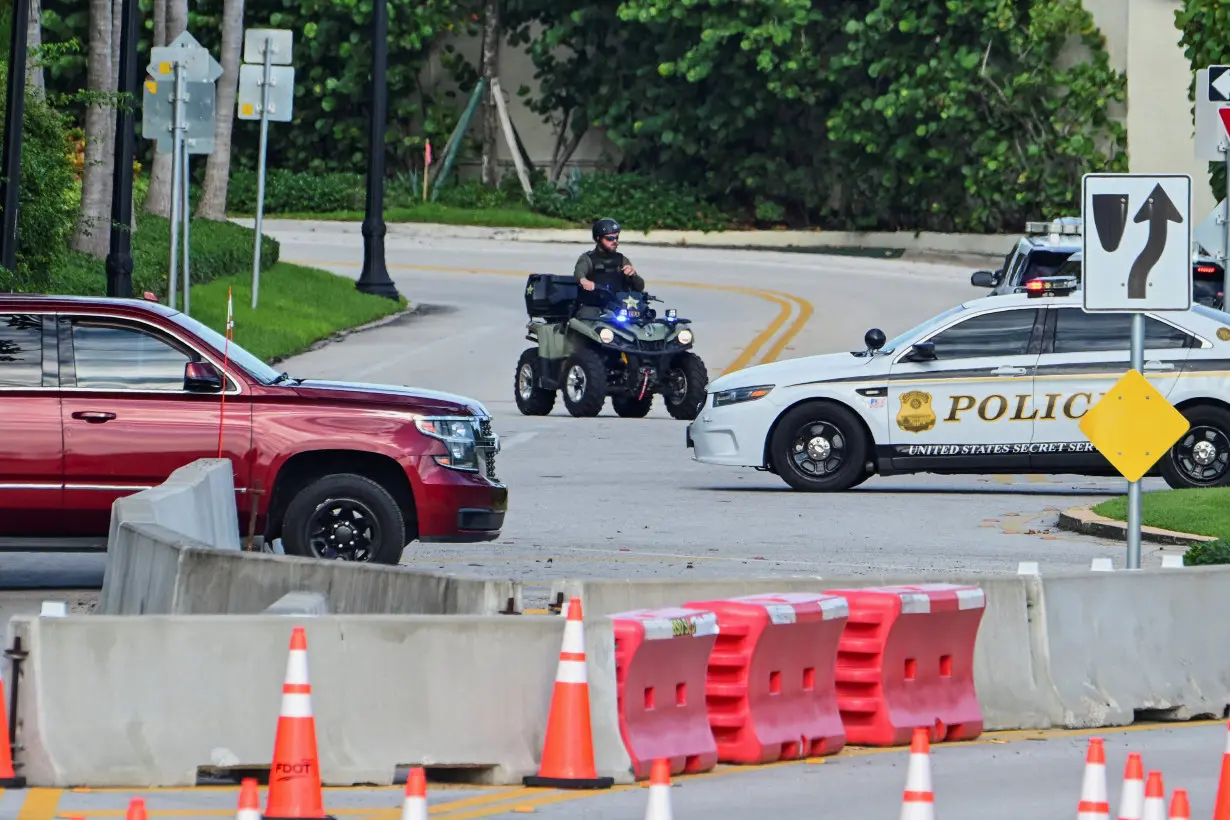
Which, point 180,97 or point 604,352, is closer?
point 604,352

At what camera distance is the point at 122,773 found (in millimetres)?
9242

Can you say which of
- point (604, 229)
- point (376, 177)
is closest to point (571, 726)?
point (604, 229)

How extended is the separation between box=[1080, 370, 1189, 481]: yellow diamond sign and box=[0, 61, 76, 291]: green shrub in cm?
1368

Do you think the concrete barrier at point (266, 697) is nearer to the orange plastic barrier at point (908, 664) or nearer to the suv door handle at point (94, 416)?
the orange plastic barrier at point (908, 664)

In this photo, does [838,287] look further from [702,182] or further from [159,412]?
[159,412]

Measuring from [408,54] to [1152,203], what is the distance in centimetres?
4280

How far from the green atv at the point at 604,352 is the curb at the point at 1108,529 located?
23.7 feet

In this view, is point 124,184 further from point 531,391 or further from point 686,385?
point 686,385

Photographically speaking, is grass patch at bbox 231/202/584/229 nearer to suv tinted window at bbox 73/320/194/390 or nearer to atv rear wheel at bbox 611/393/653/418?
atv rear wheel at bbox 611/393/653/418

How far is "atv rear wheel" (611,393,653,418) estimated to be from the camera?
26.2 metres

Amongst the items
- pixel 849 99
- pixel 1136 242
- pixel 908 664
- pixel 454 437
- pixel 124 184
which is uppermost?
pixel 849 99

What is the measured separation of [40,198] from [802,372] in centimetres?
899

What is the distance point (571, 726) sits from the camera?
931 cm

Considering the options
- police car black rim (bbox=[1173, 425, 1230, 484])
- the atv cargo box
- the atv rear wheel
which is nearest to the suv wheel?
police car black rim (bbox=[1173, 425, 1230, 484])
